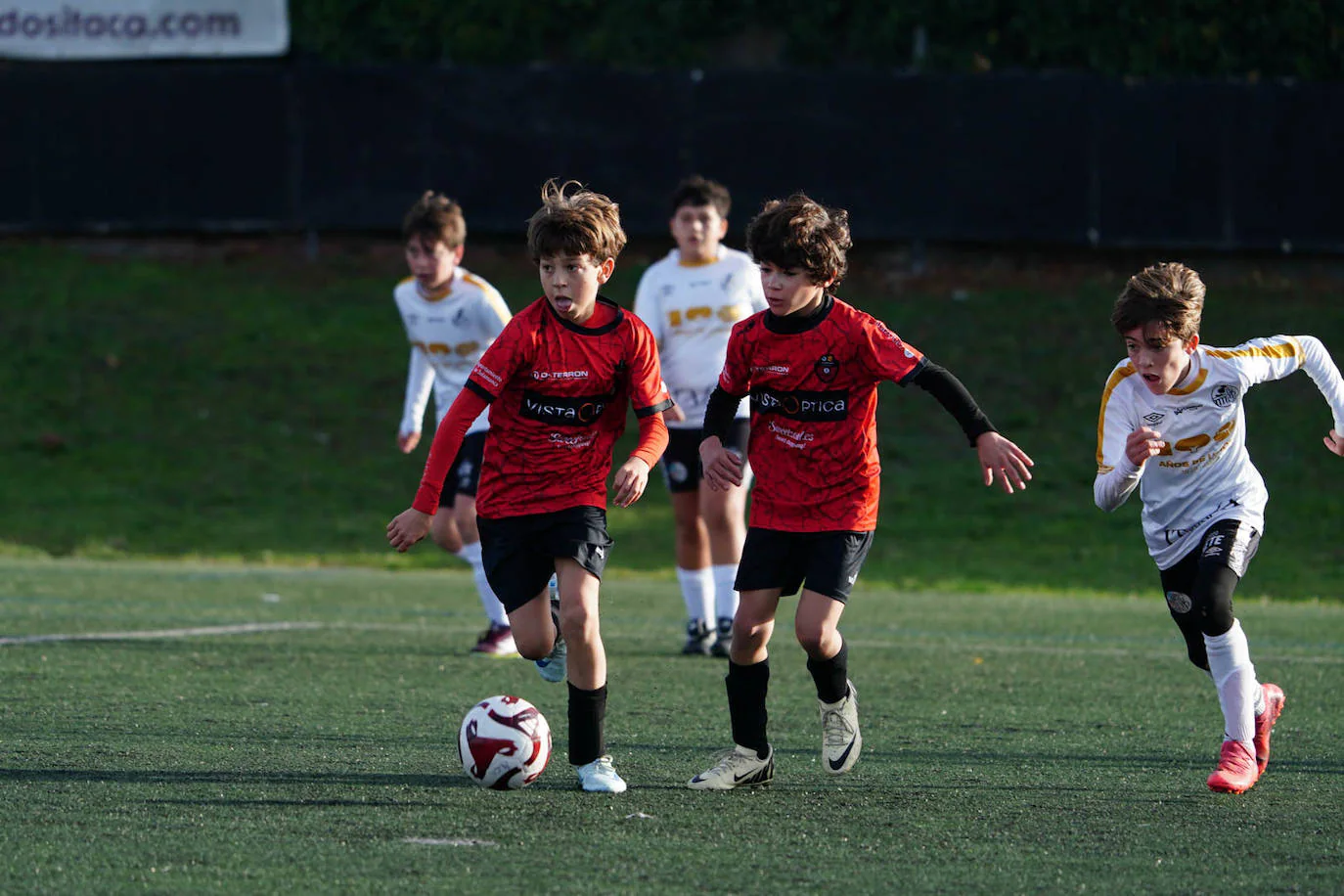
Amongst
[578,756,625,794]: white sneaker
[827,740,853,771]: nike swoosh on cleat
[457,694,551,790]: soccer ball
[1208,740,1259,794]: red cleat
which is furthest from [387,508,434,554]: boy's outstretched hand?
[1208,740,1259,794]: red cleat

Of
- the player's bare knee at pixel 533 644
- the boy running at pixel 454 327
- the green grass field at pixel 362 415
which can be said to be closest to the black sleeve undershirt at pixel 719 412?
the player's bare knee at pixel 533 644

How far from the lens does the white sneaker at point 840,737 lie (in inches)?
A: 207

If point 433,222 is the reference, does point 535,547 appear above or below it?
below

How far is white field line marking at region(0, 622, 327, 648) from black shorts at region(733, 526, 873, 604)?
4.50m

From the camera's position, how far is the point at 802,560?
17.5 ft

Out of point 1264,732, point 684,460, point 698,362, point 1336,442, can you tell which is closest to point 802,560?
point 1264,732

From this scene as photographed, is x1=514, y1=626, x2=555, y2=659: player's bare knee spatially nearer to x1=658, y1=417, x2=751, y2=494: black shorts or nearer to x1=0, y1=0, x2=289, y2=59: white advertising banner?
x1=658, y1=417, x2=751, y2=494: black shorts

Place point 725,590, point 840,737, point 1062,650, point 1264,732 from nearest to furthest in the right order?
point 840,737 < point 1264,732 < point 725,590 < point 1062,650

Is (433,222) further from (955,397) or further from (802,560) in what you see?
(955,397)

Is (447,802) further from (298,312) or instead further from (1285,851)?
(298,312)

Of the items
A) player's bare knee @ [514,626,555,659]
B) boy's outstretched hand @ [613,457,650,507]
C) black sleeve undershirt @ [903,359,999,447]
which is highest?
black sleeve undershirt @ [903,359,999,447]

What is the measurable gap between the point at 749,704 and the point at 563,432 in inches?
38.7

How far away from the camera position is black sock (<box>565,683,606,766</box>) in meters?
5.15

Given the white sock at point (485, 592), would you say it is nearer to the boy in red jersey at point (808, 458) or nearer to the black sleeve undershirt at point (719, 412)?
the black sleeve undershirt at point (719, 412)
